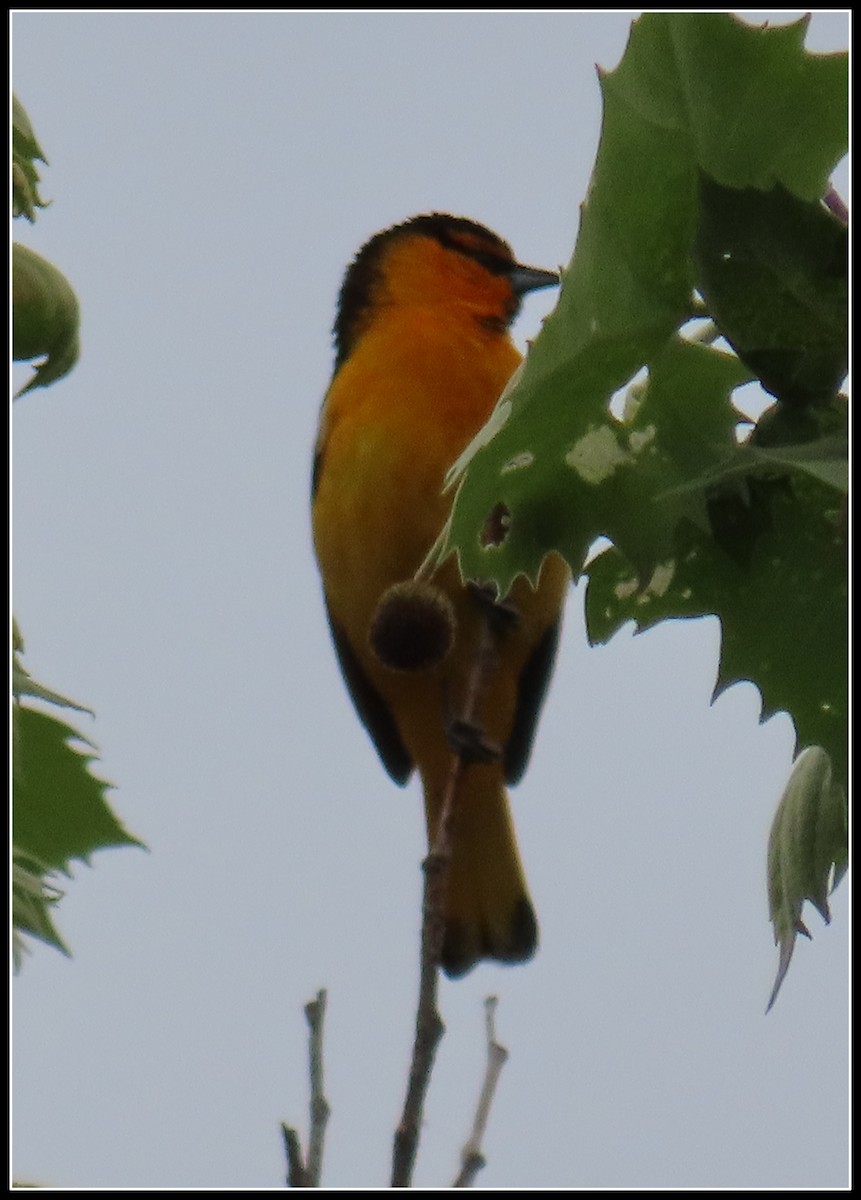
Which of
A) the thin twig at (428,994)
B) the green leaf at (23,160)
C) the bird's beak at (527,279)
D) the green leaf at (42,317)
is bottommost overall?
the thin twig at (428,994)

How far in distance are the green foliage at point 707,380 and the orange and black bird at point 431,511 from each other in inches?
56.9

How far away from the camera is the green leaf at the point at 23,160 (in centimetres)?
175

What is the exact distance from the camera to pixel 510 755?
414 cm

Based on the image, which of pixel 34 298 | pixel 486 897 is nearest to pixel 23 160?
pixel 34 298

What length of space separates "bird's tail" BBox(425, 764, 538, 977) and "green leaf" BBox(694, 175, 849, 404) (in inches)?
120

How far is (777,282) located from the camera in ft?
4.40

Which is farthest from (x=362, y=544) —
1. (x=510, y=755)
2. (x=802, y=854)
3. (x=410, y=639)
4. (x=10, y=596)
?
(x=802, y=854)

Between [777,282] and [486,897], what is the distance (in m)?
3.26

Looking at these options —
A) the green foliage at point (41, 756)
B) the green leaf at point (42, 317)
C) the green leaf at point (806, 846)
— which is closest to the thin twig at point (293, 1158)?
the green leaf at point (806, 846)

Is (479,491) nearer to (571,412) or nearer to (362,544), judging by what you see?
(571,412)

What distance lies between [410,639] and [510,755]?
→ 2.08 meters

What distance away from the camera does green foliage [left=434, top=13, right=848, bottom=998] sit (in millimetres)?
1298

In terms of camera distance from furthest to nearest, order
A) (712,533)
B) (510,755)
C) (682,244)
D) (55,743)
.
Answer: (510,755), (55,743), (712,533), (682,244)

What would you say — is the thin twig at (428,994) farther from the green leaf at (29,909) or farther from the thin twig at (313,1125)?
the green leaf at (29,909)
